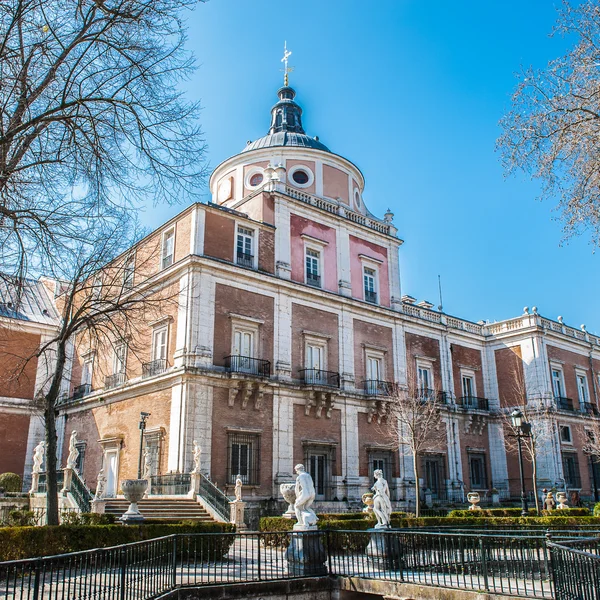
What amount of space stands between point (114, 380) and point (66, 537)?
15.2 metres

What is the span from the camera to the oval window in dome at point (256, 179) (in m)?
33.3

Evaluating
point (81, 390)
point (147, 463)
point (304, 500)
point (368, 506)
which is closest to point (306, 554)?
point (304, 500)

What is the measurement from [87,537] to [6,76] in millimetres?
9984

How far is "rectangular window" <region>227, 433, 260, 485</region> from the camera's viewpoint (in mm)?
23797

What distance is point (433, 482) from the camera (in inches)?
1246

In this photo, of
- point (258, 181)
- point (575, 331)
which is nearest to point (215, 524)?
point (258, 181)

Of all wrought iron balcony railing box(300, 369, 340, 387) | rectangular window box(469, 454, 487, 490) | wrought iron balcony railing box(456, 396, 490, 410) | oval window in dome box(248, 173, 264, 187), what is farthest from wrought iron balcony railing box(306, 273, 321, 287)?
rectangular window box(469, 454, 487, 490)

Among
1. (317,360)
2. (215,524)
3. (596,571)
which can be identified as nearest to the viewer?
(596,571)

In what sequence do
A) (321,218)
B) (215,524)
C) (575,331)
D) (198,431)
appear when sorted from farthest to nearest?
1. (575,331)
2. (321,218)
3. (198,431)
4. (215,524)

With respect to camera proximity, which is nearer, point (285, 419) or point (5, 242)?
point (5, 242)

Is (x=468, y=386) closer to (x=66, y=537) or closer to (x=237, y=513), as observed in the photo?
(x=237, y=513)

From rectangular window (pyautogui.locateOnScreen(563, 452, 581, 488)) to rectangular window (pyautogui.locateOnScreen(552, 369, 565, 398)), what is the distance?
11.7ft

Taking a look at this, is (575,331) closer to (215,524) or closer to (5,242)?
(215,524)

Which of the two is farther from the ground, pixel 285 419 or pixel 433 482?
pixel 285 419
